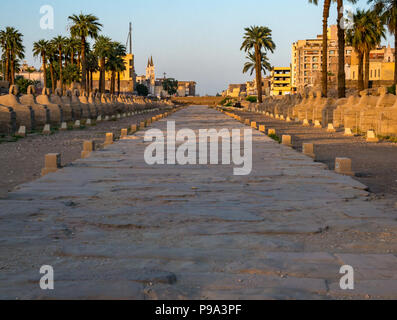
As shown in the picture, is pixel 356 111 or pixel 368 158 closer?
pixel 368 158

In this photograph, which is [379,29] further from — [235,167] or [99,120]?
[235,167]

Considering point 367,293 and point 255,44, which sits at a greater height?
point 255,44

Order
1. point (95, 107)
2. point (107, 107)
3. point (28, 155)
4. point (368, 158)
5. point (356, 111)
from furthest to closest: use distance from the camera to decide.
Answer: point (107, 107), point (95, 107), point (356, 111), point (28, 155), point (368, 158)

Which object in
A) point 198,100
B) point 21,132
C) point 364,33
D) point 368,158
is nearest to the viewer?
point 368,158

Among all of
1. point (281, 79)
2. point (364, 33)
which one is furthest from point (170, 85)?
point (364, 33)

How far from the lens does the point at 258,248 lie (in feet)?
13.8

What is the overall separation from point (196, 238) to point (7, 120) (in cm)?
1681

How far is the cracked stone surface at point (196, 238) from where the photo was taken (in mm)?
3348

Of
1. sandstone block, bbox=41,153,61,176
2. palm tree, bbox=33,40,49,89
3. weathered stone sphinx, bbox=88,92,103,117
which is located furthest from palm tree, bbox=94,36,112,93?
sandstone block, bbox=41,153,61,176

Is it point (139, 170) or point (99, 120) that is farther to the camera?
point (99, 120)

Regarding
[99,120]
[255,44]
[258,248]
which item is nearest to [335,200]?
[258,248]

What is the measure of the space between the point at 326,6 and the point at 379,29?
1822 cm

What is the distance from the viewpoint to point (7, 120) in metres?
19.5

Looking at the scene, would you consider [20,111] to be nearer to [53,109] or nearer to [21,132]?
[21,132]
